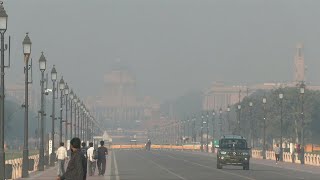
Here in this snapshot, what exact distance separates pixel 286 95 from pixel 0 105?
148172 mm

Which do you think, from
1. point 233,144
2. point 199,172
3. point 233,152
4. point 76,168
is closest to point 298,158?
point 233,144

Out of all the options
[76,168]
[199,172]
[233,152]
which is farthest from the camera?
[233,152]

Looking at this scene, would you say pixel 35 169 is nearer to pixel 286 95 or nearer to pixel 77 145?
pixel 77 145

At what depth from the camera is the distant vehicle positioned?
76.2 metres

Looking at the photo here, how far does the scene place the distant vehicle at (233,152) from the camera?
7619cm

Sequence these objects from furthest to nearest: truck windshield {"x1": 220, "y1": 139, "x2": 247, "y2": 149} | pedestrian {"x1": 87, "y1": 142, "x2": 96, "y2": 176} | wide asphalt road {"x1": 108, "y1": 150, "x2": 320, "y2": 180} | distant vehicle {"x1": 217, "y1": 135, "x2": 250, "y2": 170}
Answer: truck windshield {"x1": 220, "y1": 139, "x2": 247, "y2": 149}, distant vehicle {"x1": 217, "y1": 135, "x2": 250, "y2": 170}, pedestrian {"x1": 87, "y1": 142, "x2": 96, "y2": 176}, wide asphalt road {"x1": 108, "y1": 150, "x2": 320, "y2": 180}

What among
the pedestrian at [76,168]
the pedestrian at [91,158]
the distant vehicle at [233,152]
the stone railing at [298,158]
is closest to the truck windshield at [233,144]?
the distant vehicle at [233,152]

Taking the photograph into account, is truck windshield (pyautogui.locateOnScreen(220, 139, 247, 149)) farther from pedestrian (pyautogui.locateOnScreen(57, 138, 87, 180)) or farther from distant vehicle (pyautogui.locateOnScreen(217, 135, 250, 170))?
pedestrian (pyautogui.locateOnScreen(57, 138, 87, 180))

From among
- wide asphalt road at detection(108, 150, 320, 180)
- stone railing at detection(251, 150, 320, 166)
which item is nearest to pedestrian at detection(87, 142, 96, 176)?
wide asphalt road at detection(108, 150, 320, 180)

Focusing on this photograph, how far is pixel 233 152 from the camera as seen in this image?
249 feet

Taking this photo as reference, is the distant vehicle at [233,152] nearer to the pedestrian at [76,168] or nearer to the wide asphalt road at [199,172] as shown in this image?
the wide asphalt road at [199,172]

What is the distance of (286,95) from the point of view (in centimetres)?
18838

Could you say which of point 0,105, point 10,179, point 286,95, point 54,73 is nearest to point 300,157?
point 54,73

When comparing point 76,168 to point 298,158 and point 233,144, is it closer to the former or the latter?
point 233,144
